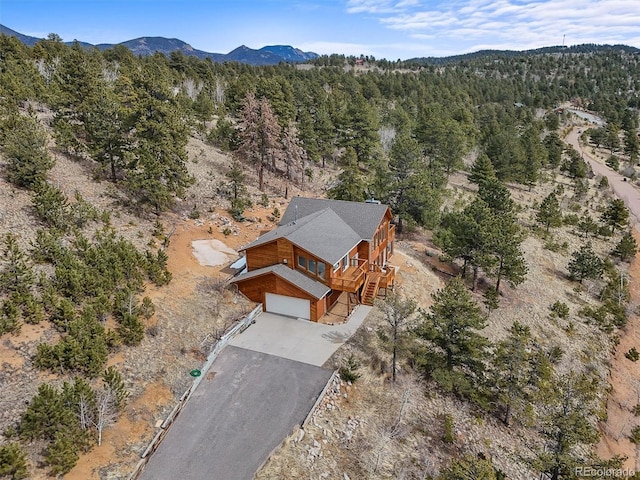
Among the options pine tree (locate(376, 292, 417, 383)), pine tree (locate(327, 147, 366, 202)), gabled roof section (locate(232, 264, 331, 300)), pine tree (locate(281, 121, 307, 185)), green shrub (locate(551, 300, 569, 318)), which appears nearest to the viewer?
pine tree (locate(376, 292, 417, 383))

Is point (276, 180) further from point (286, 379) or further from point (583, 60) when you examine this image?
point (583, 60)

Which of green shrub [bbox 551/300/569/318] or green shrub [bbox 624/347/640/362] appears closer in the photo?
green shrub [bbox 624/347/640/362]

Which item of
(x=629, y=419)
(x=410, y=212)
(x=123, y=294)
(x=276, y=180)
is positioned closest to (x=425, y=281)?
(x=410, y=212)

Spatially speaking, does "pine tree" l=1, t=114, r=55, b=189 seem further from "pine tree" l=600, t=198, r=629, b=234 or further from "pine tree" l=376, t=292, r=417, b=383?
"pine tree" l=600, t=198, r=629, b=234

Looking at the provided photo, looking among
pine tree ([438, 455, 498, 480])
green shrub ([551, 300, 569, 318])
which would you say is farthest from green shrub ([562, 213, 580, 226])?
pine tree ([438, 455, 498, 480])

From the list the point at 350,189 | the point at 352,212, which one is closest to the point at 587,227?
the point at 350,189

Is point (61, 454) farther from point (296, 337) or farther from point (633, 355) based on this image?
point (633, 355)
